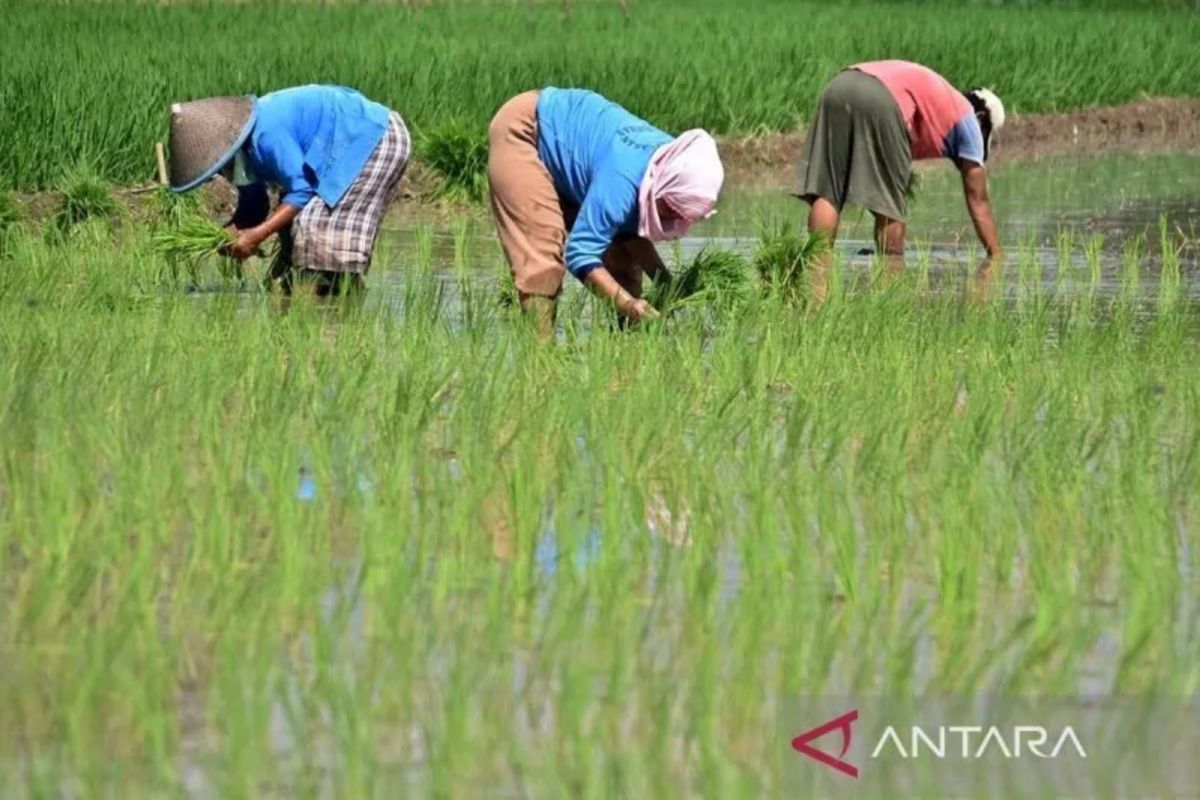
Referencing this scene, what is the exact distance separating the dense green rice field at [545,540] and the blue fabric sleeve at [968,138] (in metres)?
1.60

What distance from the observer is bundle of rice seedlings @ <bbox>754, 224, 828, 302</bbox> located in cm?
684

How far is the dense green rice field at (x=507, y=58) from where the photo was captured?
1012 cm

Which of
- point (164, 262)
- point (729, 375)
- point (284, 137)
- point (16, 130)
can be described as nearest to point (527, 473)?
point (729, 375)

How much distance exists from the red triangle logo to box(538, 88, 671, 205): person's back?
292 cm

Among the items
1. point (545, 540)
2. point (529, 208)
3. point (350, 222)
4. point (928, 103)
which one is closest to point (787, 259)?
point (529, 208)

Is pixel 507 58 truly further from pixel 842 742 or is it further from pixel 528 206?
pixel 842 742

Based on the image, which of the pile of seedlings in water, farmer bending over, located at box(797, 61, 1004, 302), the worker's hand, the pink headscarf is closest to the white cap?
farmer bending over, located at box(797, 61, 1004, 302)

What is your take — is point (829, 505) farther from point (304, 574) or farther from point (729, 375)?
point (729, 375)

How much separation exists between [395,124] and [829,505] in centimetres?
330

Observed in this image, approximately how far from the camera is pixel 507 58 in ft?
43.0

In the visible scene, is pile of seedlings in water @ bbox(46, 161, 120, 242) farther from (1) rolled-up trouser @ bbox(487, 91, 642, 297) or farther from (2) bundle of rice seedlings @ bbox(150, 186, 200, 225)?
(1) rolled-up trouser @ bbox(487, 91, 642, 297)

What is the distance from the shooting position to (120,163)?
998 centimetres

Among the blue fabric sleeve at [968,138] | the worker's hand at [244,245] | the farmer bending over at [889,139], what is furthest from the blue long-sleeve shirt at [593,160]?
the blue fabric sleeve at [968,138]

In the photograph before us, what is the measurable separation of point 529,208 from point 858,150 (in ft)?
6.48
